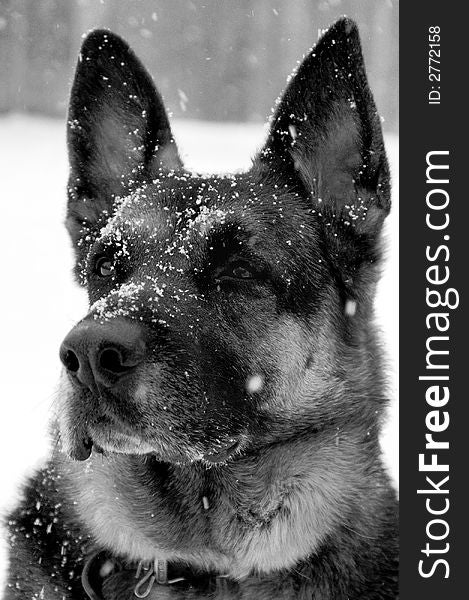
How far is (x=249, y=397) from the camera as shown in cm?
309

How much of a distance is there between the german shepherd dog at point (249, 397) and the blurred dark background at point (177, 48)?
36.5 feet

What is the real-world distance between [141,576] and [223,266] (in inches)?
49.1

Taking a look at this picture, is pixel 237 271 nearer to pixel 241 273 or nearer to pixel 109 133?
pixel 241 273

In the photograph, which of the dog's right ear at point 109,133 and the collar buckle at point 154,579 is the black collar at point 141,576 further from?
the dog's right ear at point 109,133

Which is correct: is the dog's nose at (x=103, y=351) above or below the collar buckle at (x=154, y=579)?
above

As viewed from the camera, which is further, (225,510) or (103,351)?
(225,510)

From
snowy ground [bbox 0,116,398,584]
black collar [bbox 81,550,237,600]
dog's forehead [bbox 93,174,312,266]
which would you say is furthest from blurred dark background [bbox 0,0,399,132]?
black collar [bbox 81,550,237,600]

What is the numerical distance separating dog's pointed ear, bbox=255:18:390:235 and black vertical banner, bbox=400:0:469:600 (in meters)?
0.30

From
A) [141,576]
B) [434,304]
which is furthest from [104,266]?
[434,304]

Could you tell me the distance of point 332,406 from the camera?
3.27 m

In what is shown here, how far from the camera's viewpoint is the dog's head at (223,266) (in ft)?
9.05

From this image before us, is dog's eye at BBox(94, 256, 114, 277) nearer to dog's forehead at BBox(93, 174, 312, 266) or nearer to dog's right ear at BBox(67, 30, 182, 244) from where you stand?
dog's forehead at BBox(93, 174, 312, 266)

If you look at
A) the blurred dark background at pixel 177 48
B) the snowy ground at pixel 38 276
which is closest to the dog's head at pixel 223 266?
the snowy ground at pixel 38 276

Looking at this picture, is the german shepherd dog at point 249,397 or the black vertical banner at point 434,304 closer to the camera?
the german shepherd dog at point 249,397
